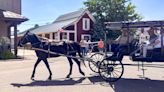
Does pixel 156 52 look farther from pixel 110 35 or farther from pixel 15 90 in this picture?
pixel 110 35

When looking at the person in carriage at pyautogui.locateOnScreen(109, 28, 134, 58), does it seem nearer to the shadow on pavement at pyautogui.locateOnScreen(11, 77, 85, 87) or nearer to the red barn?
the shadow on pavement at pyautogui.locateOnScreen(11, 77, 85, 87)

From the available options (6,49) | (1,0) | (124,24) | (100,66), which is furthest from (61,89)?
(1,0)

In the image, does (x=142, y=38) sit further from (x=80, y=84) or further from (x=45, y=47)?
(x=45, y=47)

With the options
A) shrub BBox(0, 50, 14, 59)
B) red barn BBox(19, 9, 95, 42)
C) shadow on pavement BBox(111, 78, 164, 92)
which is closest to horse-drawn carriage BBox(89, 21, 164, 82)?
shadow on pavement BBox(111, 78, 164, 92)

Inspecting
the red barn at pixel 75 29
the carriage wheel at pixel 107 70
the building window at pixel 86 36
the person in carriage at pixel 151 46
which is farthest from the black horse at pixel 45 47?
the building window at pixel 86 36

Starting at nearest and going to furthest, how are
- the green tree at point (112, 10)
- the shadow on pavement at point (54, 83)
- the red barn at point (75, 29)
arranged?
1. the shadow on pavement at point (54, 83)
2. the red barn at point (75, 29)
3. the green tree at point (112, 10)

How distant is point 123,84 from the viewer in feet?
40.1

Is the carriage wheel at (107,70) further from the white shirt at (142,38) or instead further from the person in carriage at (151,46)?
the white shirt at (142,38)

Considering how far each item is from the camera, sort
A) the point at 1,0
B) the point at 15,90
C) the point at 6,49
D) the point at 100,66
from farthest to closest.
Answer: the point at 1,0 < the point at 6,49 < the point at 100,66 < the point at 15,90

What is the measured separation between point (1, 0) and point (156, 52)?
76.6 ft

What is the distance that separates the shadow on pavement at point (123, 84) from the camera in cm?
1123

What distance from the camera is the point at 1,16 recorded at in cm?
2820

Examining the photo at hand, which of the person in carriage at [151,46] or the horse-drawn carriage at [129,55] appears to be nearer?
the horse-drawn carriage at [129,55]

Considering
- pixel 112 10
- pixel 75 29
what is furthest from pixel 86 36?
pixel 112 10
